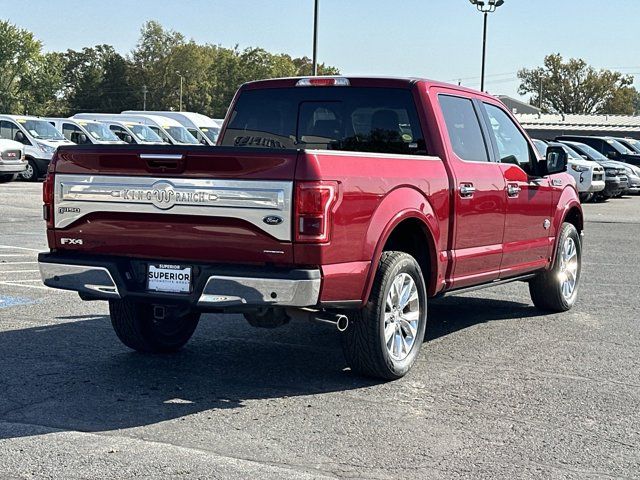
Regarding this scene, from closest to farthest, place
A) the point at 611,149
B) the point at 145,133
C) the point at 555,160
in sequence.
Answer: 1. the point at 555,160
2. the point at 611,149
3. the point at 145,133

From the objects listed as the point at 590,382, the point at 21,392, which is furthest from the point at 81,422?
the point at 590,382

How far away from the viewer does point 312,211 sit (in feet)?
19.3

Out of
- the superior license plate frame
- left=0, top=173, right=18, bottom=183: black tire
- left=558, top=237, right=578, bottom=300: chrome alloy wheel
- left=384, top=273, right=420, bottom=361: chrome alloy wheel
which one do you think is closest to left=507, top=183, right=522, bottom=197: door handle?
left=558, top=237, right=578, bottom=300: chrome alloy wheel

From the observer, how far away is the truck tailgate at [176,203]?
19.4 ft

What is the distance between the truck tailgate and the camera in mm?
5918

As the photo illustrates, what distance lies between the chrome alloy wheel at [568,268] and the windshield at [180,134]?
3042cm

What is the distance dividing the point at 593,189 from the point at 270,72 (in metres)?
94.9

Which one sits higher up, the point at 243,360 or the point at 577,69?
the point at 577,69

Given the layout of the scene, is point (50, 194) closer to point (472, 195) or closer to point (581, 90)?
point (472, 195)

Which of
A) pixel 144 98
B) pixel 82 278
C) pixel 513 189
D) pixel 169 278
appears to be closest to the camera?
pixel 169 278

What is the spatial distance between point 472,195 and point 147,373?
8.95 feet

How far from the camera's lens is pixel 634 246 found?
54.5 feet

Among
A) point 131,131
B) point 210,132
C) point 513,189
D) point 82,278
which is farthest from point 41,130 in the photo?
point 82,278

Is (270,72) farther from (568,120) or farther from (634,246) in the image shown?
(634,246)
